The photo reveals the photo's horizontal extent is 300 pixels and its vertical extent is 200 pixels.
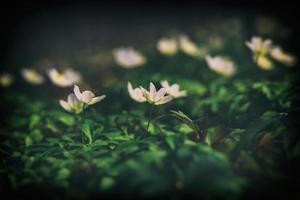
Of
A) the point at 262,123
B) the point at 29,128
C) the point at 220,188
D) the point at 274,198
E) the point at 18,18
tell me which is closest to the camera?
the point at 220,188

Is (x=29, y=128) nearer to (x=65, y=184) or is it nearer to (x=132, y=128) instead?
(x=132, y=128)

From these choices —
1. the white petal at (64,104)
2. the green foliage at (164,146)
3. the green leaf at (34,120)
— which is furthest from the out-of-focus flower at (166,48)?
the white petal at (64,104)

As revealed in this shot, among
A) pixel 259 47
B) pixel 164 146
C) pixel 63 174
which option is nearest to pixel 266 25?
pixel 259 47

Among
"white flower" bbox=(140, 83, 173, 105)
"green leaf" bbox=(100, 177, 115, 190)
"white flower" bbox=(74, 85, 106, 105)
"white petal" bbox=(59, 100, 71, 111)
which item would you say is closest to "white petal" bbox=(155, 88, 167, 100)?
"white flower" bbox=(140, 83, 173, 105)

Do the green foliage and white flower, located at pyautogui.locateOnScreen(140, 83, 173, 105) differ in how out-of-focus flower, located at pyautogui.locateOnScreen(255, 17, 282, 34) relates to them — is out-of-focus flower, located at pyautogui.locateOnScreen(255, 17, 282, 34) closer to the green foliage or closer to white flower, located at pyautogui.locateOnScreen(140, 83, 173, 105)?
the green foliage

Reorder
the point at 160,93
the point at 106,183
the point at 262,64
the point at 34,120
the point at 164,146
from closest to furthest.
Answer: the point at 106,183, the point at 164,146, the point at 160,93, the point at 34,120, the point at 262,64

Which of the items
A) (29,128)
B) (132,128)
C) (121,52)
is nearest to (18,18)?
(121,52)

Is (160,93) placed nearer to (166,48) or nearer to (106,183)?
(106,183)

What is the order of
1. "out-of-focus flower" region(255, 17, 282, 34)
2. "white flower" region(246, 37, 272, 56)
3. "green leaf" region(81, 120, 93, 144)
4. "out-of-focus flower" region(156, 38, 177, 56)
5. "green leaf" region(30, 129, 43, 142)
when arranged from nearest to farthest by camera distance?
"green leaf" region(81, 120, 93, 144) < "green leaf" region(30, 129, 43, 142) < "white flower" region(246, 37, 272, 56) < "out-of-focus flower" region(156, 38, 177, 56) < "out-of-focus flower" region(255, 17, 282, 34)

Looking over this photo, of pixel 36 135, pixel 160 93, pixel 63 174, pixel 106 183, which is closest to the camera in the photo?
pixel 106 183

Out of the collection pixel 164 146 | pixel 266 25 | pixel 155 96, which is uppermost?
pixel 266 25

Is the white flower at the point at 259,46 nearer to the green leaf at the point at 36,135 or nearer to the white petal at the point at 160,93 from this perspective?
the white petal at the point at 160,93
